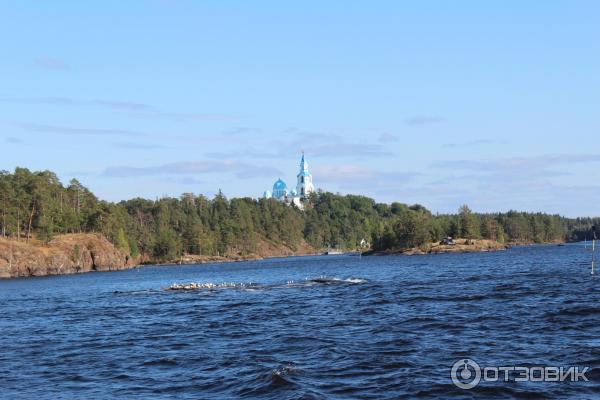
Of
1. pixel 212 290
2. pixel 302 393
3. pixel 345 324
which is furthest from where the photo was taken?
pixel 212 290

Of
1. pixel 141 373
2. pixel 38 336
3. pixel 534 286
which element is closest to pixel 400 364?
pixel 141 373

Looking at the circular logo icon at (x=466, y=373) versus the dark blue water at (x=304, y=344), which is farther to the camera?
the dark blue water at (x=304, y=344)

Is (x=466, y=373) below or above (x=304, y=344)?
below

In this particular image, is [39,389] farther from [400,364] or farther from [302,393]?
[400,364]

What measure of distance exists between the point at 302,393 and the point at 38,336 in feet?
95.2

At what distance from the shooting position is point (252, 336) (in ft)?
152

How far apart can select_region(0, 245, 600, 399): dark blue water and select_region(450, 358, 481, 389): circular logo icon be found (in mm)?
434

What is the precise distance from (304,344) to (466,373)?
1241cm

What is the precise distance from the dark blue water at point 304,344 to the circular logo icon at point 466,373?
434 mm

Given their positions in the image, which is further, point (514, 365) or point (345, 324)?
point (345, 324)

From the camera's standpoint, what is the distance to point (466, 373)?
1244 inches

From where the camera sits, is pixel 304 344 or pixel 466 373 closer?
pixel 466 373

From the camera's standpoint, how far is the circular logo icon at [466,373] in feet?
97.5

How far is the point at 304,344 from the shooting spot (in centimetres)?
4169
